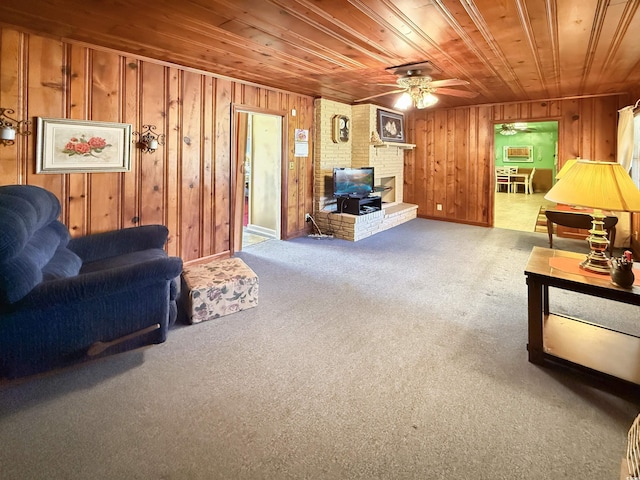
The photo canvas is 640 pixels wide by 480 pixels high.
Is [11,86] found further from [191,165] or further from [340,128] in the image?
[340,128]

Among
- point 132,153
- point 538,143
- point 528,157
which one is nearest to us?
point 132,153

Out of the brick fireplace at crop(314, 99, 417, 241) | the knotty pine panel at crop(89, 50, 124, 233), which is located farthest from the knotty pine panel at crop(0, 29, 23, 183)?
the brick fireplace at crop(314, 99, 417, 241)

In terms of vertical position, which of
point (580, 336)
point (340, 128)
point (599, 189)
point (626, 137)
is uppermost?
point (340, 128)

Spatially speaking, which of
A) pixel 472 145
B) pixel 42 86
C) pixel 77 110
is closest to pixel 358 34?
pixel 77 110

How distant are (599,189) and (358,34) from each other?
2157 millimetres

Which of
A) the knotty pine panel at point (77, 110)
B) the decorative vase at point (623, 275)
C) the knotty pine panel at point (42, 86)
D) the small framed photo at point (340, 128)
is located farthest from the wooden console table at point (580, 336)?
the small framed photo at point (340, 128)

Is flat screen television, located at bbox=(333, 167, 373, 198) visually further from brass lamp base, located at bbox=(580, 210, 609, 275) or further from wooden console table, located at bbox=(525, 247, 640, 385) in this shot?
brass lamp base, located at bbox=(580, 210, 609, 275)

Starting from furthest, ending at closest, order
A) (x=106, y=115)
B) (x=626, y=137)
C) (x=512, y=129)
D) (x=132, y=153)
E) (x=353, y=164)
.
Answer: (x=512, y=129) < (x=353, y=164) < (x=626, y=137) < (x=132, y=153) < (x=106, y=115)

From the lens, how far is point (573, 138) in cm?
603

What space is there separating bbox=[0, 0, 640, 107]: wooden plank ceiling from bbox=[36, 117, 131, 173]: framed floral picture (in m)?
0.73

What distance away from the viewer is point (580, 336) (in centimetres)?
241

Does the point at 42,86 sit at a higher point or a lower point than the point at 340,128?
lower

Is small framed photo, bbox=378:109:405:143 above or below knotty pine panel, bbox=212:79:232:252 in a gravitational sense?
above

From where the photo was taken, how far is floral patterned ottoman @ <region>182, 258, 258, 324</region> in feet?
9.24
